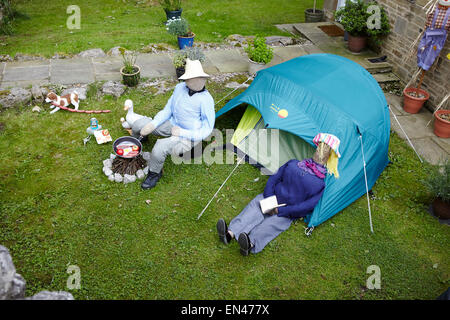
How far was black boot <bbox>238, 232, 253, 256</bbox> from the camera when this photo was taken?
4211 mm

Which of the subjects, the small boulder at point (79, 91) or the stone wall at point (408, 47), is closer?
the stone wall at point (408, 47)

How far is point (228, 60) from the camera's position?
8.57 m

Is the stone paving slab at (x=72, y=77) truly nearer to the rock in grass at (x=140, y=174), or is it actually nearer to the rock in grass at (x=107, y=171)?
Result: the rock in grass at (x=107, y=171)

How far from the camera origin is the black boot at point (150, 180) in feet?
16.9

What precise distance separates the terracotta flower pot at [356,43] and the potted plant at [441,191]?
15.3ft

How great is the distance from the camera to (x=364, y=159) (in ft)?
16.3

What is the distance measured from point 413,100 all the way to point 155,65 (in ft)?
17.5

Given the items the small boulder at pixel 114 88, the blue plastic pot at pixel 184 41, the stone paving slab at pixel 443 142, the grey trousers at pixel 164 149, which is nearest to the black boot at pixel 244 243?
the grey trousers at pixel 164 149

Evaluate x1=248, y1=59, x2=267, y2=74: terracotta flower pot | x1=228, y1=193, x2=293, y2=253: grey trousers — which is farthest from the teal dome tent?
x1=248, y1=59, x2=267, y2=74: terracotta flower pot

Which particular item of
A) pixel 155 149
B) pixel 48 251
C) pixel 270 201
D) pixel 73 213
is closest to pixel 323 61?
pixel 270 201

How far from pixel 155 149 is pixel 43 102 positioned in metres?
3.09

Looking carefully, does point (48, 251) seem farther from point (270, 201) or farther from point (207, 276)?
point (270, 201)

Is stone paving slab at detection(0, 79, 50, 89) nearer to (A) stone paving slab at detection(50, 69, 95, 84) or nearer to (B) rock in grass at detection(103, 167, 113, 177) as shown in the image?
(A) stone paving slab at detection(50, 69, 95, 84)

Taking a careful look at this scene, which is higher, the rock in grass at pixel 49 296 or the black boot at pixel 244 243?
the rock in grass at pixel 49 296
